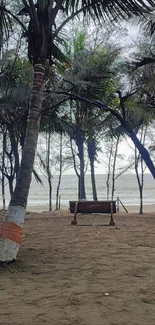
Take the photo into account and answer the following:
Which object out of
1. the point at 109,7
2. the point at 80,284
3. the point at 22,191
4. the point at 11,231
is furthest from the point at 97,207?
the point at 80,284

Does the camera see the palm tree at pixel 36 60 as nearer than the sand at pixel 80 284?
No

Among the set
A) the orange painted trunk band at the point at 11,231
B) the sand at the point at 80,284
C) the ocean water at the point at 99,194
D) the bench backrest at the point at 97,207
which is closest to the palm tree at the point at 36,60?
the orange painted trunk band at the point at 11,231

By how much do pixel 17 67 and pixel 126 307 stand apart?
8.69 metres

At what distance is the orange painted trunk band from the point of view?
4.16 meters

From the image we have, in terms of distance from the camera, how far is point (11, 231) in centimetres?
420

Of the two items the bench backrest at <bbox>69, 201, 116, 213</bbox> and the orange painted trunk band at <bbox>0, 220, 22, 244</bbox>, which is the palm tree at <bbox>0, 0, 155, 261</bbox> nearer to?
the orange painted trunk band at <bbox>0, 220, 22, 244</bbox>

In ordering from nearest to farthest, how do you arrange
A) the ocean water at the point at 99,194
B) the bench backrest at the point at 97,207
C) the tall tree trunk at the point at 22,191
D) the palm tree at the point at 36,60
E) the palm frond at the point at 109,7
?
the tall tree trunk at the point at 22,191
the palm tree at the point at 36,60
the palm frond at the point at 109,7
the bench backrest at the point at 97,207
the ocean water at the point at 99,194

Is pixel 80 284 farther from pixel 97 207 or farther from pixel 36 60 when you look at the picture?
pixel 97 207

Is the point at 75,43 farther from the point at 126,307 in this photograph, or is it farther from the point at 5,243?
the point at 126,307

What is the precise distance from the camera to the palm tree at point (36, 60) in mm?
4270

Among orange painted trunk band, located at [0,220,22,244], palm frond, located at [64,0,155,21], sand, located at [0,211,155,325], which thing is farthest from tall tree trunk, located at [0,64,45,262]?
palm frond, located at [64,0,155,21]

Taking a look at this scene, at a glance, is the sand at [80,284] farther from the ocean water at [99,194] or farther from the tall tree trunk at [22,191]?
the ocean water at [99,194]

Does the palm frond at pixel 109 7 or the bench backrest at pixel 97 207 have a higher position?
the palm frond at pixel 109 7

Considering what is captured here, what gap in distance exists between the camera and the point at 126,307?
2850mm
